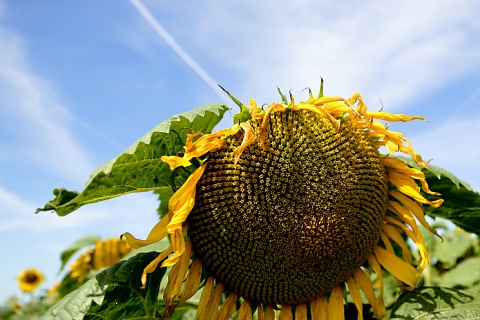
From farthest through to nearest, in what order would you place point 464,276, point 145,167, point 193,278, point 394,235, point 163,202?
point 464,276
point 163,202
point 394,235
point 193,278
point 145,167

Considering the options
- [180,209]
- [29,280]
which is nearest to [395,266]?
[180,209]

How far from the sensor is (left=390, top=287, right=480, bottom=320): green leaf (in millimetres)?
2445

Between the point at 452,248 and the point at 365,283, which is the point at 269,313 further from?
the point at 452,248

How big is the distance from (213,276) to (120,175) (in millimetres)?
623

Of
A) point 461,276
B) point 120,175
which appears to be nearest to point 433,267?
point 461,276

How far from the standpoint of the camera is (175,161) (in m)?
2.24

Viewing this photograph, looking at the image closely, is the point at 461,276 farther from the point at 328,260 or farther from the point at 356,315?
the point at 328,260

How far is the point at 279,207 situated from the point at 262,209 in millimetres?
71

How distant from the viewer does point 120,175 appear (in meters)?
2.25

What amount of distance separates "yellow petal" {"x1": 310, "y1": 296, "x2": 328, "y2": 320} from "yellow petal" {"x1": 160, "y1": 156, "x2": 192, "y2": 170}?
0.94m

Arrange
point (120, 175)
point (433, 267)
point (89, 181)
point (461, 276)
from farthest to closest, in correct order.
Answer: point (433, 267), point (461, 276), point (120, 175), point (89, 181)

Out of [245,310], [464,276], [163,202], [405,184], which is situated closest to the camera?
[245,310]

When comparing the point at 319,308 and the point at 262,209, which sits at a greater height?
the point at 262,209

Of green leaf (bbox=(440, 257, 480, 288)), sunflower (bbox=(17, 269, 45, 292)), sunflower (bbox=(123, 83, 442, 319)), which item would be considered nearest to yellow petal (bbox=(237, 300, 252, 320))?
sunflower (bbox=(123, 83, 442, 319))
